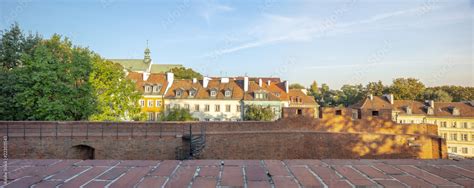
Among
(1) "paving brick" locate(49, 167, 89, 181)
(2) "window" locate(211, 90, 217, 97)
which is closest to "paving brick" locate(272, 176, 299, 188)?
(1) "paving brick" locate(49, 167, 89, 181)

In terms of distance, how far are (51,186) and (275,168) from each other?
1.62 metres

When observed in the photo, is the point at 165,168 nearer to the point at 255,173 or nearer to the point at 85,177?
the point at 85,177

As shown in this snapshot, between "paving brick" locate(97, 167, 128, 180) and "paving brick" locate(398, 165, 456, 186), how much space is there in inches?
87.6

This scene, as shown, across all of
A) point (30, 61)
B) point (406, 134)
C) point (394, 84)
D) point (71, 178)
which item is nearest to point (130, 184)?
point (71, 178)

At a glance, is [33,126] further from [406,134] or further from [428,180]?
[406,134]

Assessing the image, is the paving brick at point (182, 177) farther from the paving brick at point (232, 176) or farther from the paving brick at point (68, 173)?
the paving brick at point (68, 173)

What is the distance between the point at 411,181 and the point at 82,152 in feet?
57.4

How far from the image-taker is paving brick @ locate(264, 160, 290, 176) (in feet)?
7.99

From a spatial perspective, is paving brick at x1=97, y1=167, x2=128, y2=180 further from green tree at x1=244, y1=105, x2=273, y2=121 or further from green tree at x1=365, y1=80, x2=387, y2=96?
green tree at x1=365, y1=80, x2=387, y2=96

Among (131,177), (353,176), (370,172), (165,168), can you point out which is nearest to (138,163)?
(165,168)

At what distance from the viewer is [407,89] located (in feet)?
177

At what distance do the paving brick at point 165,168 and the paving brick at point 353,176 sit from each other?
1324mm

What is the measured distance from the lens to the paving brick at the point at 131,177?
6.93ft

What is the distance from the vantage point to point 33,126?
1590cm
